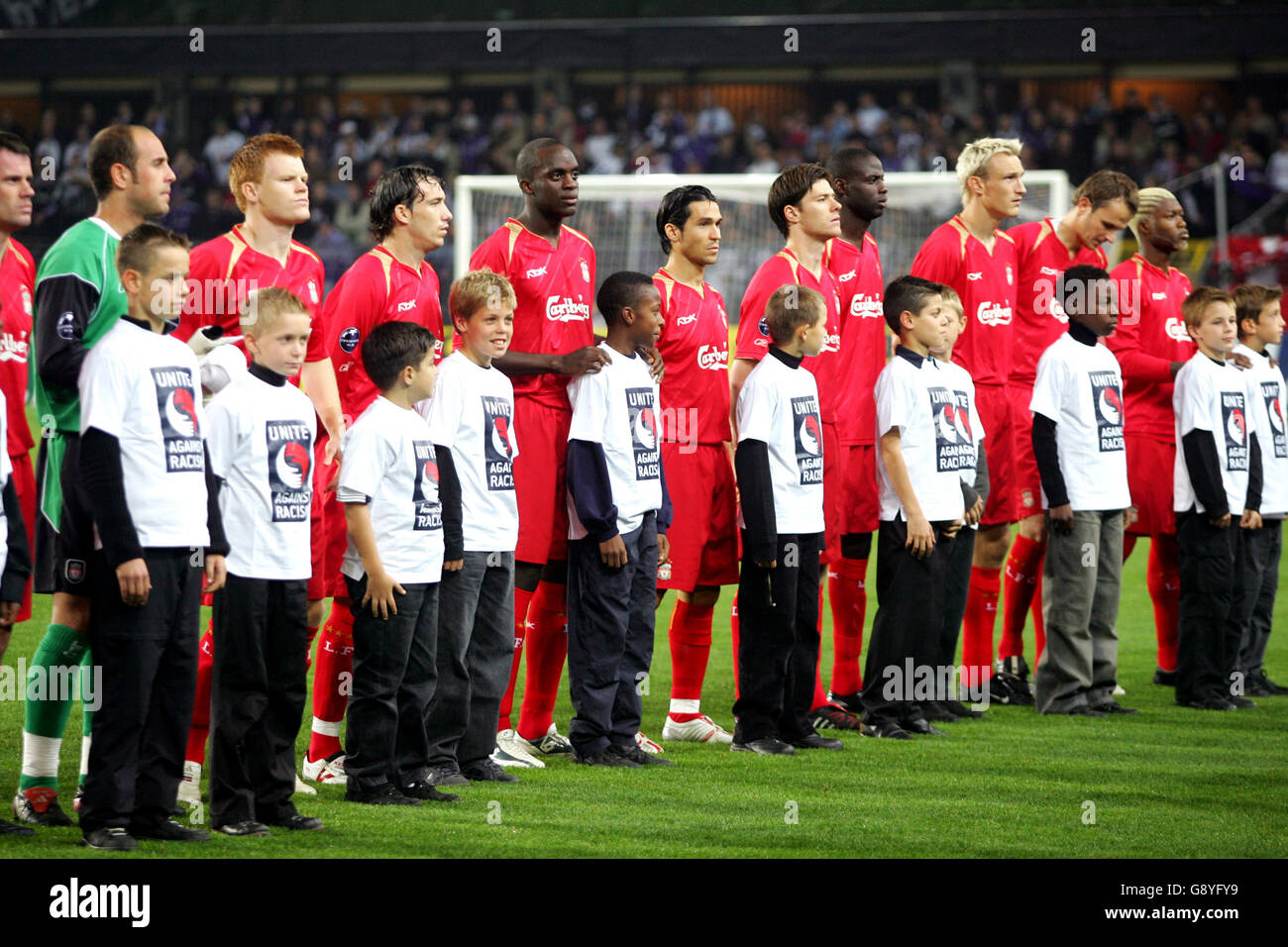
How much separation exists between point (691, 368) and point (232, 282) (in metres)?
2.01

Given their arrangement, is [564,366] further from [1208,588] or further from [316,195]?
[316,195]

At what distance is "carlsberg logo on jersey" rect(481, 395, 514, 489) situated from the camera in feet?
18.0

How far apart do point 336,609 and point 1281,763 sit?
3.67 m

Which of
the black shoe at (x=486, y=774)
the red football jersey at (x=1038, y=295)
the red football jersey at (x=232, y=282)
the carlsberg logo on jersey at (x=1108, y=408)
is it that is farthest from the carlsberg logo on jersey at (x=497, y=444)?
the red football jersey at (x=1038, y=295)

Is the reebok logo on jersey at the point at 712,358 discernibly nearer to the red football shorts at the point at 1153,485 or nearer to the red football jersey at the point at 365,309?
the red football jersey at the point at 365,309

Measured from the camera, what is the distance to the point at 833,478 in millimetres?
6605

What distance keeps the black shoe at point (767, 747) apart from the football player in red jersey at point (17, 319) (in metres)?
2.77

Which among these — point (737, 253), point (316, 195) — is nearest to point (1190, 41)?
point (737, 253)

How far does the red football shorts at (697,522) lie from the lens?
6.46m

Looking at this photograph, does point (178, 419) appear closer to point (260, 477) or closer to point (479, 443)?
point (260, 477)

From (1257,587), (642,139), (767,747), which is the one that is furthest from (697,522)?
(642,139)

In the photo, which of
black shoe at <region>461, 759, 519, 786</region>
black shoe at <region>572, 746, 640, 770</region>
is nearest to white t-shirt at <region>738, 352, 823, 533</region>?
black shoe at <region>572, 746, 640, 770</region>

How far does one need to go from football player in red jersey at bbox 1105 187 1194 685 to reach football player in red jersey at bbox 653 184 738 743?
8.18ft

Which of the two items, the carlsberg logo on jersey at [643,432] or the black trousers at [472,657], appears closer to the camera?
the black trousers at [472,657]
